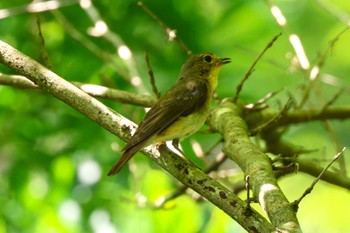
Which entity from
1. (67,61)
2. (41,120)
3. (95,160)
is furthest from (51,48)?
(95,160)

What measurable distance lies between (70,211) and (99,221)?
231mm

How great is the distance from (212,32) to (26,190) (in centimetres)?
193

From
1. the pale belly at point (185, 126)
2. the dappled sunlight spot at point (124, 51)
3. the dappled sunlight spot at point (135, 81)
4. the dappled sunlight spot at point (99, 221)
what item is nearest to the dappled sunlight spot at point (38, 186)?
the dappled sunlight spot at point (99, 221)

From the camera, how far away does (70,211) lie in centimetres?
513

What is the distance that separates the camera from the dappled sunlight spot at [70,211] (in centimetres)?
508

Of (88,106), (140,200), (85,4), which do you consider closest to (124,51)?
(85,4)

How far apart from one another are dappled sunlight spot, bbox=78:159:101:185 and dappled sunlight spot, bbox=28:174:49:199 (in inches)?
10.9

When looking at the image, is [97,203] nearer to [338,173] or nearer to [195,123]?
A: [195,123]

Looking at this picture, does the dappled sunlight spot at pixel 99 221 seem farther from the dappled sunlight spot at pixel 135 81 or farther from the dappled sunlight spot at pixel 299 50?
the dappled sunlight spot at pixel 299 50

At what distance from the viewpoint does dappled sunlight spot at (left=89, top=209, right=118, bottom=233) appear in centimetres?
502

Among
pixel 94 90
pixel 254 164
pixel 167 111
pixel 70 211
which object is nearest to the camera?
pixel 254 164

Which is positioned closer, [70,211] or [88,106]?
[88,106]

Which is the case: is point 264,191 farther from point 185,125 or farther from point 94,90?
point 94,90

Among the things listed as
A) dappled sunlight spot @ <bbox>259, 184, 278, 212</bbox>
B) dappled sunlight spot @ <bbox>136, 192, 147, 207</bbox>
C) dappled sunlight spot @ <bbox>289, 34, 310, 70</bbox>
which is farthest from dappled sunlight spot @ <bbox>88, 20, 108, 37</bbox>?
dappled sunlight spot @ <bbox>259, 184, 278, 212</bbox>
